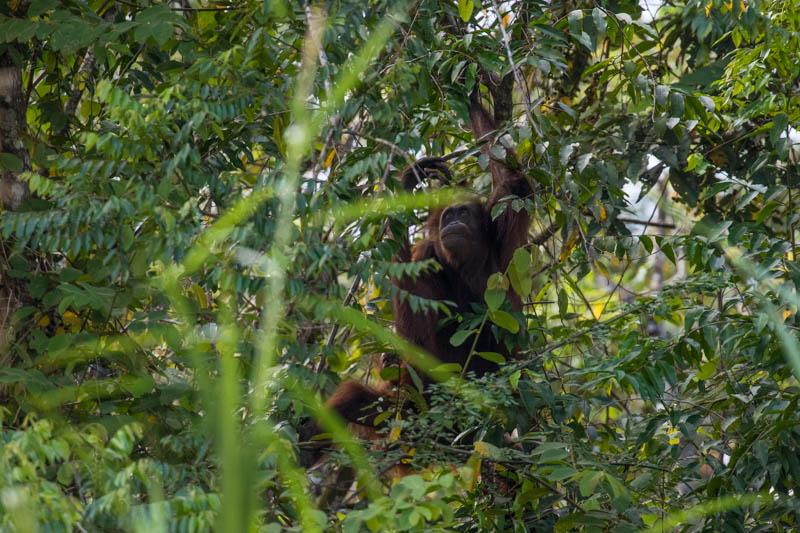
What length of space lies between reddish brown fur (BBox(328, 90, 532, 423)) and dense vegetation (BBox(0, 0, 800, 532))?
0.38 meters

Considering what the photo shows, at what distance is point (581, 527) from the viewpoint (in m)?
3.22

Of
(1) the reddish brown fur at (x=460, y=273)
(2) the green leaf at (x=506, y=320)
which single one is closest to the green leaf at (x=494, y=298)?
(2) the green leaf at (x=506, y=320)

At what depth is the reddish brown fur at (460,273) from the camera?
15.6 ft

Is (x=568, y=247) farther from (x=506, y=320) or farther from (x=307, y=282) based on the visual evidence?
(x=307, y=282)

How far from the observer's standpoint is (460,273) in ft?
18.0

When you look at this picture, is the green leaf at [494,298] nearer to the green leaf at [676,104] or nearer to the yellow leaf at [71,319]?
the green leaf at [676,104]

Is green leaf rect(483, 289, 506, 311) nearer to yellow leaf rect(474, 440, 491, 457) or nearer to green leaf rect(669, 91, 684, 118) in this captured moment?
yellow leaf rect(474, 440, 491, 457)

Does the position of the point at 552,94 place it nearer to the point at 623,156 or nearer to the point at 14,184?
the point at 623,156

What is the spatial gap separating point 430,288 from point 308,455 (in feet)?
5.28

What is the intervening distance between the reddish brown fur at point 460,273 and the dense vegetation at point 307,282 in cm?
38

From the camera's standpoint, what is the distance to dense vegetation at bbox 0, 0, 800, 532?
2.44 meters

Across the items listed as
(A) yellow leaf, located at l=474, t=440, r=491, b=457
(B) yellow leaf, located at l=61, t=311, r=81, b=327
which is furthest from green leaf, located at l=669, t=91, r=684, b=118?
(B) yellow leaf, located at l=61, t=311, r=81, b=327

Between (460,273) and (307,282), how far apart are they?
A: 2884 mm

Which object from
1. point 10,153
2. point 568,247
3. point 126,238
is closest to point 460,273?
point 568,247
